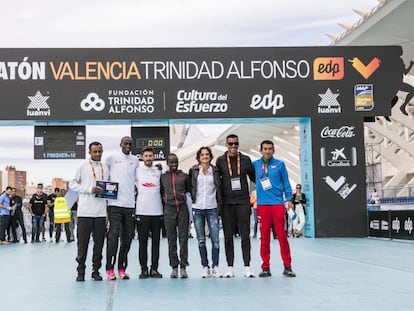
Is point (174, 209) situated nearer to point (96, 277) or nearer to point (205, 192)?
point (205, 192)

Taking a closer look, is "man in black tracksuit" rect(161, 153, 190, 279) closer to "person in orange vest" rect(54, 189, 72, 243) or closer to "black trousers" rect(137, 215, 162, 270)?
"black trousers" rect(137, 215, 162, 270)

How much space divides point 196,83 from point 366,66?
4898mm

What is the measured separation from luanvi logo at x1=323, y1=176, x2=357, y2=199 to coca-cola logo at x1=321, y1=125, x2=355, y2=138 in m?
1.21

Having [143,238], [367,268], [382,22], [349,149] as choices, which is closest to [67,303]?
[143,238]

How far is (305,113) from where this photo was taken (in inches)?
739

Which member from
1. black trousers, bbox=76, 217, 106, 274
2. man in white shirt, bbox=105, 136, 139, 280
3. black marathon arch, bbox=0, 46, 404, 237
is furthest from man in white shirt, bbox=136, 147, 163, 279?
black marathon arch, bbox=0, 46, 404, 237

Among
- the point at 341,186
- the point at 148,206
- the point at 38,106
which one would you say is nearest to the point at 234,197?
the point at 148,206

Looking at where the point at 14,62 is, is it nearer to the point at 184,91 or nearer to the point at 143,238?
the point at 184,91

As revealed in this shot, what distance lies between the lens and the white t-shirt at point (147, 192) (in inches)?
341

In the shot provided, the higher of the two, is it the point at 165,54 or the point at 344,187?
the point at 165,54

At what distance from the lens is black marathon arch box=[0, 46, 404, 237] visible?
718 inches

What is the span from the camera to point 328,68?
18.8 metres

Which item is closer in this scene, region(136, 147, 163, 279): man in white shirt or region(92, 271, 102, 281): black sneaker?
region(92, 271, 102, 281): black sneaker

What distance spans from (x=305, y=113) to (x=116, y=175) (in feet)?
36.2
